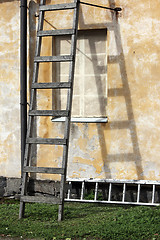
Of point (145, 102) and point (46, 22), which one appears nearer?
point (145, 102)

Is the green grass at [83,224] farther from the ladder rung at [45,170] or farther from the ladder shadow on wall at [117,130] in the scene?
→ the ladder shadow on wall at [117,130]

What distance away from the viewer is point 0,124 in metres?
6.94

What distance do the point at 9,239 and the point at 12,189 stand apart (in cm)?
230

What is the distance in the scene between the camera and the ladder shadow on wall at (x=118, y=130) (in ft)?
20.9

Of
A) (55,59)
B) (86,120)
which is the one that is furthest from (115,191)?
(55,59)

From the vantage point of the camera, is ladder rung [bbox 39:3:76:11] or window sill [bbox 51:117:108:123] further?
window sill [bbox 51:117:108:123]

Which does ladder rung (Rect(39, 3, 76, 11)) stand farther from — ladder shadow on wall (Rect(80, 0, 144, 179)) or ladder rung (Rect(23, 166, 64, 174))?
ladder rung (Rect(23, 166, 64, 174))

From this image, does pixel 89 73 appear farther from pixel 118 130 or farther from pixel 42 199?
pixel 42 199

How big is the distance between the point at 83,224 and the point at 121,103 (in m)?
2.30

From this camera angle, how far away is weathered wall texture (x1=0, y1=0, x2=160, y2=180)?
632 cm

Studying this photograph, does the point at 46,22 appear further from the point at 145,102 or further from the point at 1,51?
the point at 145,102

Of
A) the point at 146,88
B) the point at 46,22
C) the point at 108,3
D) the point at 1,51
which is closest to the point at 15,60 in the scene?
the point at 1,51

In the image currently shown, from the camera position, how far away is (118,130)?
254 inches

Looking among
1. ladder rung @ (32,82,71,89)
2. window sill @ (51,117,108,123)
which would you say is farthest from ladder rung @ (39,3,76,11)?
window sill @ (51,117,108,123)
